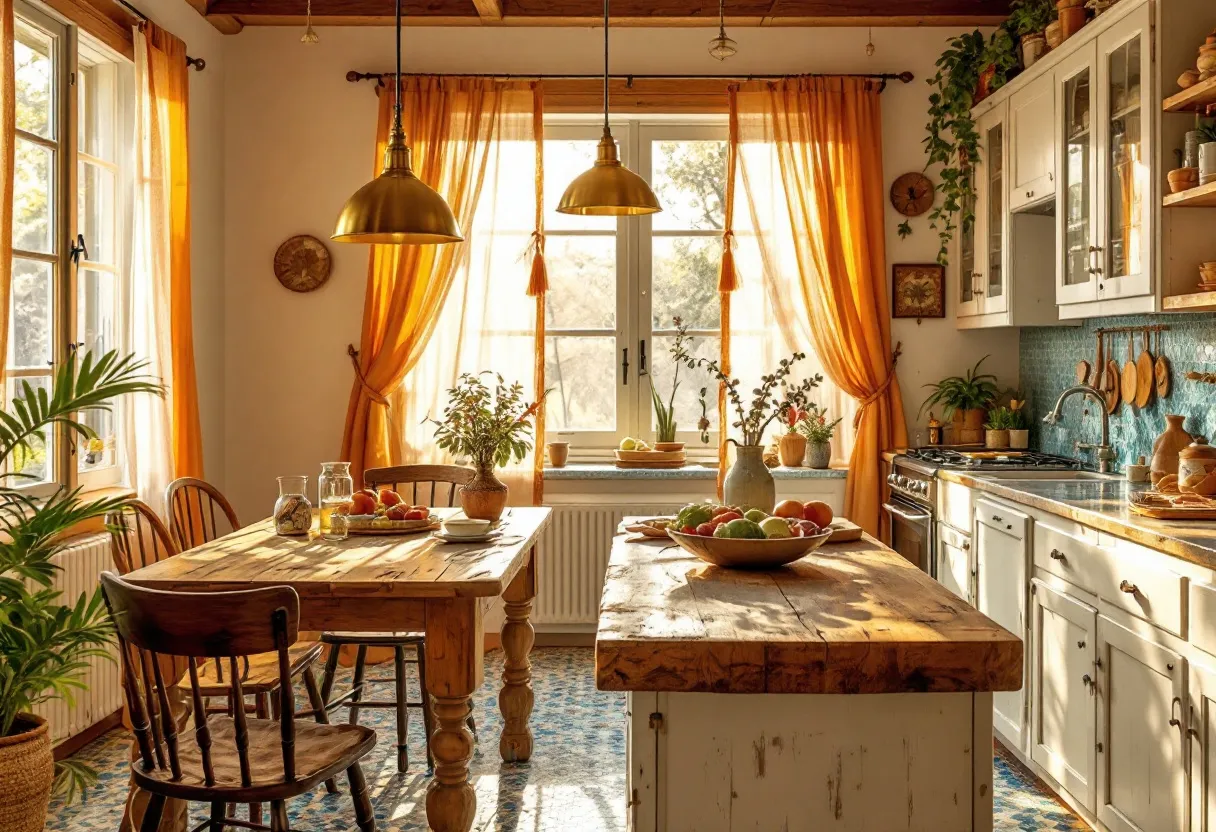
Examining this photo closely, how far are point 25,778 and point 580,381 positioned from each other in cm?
327

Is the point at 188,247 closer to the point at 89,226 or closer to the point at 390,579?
the point at 89,226

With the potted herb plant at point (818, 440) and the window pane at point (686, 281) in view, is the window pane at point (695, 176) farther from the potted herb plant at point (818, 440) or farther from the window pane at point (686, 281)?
the potted herb plant at point (818, 440)

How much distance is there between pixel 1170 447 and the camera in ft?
11.4

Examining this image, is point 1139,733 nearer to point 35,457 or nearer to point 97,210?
point 35,457

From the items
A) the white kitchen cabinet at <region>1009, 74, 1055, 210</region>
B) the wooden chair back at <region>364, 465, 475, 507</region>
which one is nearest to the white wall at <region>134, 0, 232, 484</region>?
the wooden chair back at <region>364, 465, 475, 507</region>

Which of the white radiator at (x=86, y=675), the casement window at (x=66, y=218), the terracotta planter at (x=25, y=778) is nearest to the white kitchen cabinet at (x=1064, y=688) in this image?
the terracotta planter at (x=25, y=778)

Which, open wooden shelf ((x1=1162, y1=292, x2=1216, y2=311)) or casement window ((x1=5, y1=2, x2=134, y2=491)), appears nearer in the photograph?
open wooden shelf ((x1=1162, y1=292, x2=1216, y2=311))

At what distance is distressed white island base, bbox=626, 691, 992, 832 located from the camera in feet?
6.45

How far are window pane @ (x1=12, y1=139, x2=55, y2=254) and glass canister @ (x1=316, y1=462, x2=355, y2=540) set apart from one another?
1485 millimetres

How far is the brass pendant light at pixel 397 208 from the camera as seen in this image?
10.0ft

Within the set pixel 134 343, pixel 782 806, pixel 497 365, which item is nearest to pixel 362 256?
pixel 497 365

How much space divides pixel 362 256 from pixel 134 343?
1.33 m

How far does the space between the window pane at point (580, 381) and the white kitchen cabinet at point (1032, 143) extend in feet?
6.59

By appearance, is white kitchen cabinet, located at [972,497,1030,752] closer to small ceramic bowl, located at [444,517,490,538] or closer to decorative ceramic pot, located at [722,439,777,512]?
decorative ceramic pot, located at [722,439,777,512]
